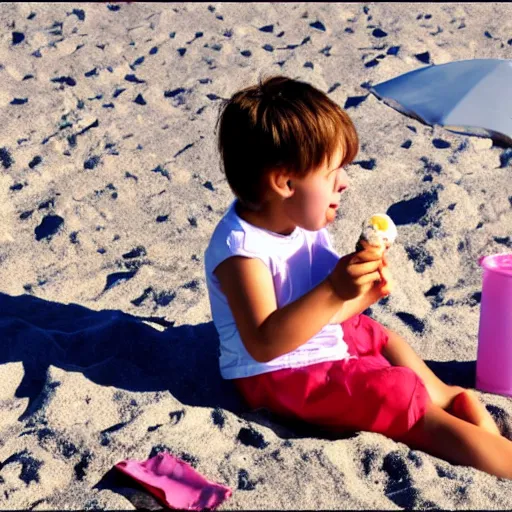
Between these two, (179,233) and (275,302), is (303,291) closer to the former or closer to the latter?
(275,302)

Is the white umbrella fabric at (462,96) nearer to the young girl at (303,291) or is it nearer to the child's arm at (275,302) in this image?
the young girl at (303,291)

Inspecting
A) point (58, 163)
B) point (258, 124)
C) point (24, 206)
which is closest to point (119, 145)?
point (58, 163)

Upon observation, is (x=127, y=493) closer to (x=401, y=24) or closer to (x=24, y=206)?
(x=24, y=206)

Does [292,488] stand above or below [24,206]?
above

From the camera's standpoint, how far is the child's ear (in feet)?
7.15

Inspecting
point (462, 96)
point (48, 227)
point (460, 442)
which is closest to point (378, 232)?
point (460, 442)

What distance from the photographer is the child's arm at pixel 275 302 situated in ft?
6.97

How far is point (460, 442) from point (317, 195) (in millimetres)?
686

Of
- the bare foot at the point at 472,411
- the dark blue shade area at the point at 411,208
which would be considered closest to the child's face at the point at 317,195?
the bare foot at the point at 472,411

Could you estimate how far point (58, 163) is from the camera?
12.7 feet

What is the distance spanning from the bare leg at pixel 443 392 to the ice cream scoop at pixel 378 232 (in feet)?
1.63

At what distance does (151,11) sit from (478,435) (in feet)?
12.6

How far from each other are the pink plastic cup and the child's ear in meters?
0.72

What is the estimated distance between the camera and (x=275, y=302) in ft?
7.45
